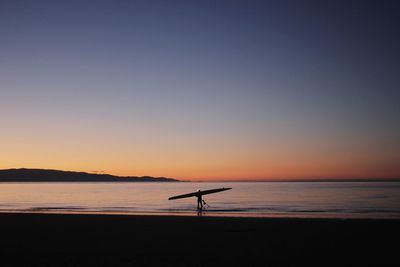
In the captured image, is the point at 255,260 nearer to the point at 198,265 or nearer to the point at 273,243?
the point at 198,265

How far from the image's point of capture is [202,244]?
1494cm

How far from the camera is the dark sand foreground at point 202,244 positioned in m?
11.7

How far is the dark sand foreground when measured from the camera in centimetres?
1172

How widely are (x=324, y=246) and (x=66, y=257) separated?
29.5 feet

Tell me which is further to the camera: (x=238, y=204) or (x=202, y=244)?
(x=238, y=204)

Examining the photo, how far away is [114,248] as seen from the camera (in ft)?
46.8

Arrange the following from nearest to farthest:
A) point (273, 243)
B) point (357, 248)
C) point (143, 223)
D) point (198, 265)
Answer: point (198, 265)
point (357, 248)
point (273, 243)
point (143, 223)

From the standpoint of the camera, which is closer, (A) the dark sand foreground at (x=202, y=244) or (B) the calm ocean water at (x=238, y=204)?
(A) the dark sand foreground at (x=202, y=244)

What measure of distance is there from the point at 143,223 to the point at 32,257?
1061 centimetres

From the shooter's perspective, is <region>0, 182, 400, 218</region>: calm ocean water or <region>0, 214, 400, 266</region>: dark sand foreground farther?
<region>0, 182, 400, 218</region>: calm ocean water

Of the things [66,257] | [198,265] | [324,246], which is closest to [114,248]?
[66,257]

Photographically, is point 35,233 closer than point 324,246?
No

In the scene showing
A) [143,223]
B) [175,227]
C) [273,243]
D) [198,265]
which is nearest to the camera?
[198,265]

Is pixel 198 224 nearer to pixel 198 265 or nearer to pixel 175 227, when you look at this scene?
pixel 175 227
